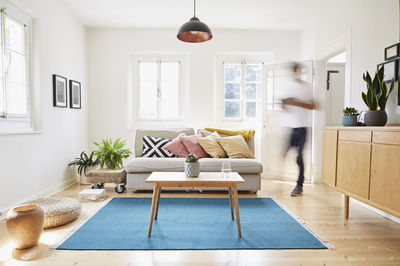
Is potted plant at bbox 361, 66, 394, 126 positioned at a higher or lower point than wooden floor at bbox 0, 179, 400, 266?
higher

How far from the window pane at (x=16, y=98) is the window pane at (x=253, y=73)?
12.0ft

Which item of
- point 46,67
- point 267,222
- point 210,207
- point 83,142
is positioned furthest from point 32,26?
point 267,222

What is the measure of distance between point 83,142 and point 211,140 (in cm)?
239

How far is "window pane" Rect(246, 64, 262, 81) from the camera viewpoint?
5.11 m

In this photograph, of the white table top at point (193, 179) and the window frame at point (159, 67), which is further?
the window frame at point (159, 67)

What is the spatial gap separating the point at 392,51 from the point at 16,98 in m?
3.99

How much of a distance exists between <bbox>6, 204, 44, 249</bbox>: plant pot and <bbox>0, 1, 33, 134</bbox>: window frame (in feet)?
3.70

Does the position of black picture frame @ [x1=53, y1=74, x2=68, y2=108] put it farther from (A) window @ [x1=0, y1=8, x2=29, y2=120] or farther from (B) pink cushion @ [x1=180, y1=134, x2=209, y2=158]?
(B) pink cushion @ [x1=180, y1=134, x2=209, y2=158]

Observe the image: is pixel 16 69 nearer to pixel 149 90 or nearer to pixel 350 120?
pixel 149 90

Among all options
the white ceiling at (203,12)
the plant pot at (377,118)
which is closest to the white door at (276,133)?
the white ceiling at (203,12)

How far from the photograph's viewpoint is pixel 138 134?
13.8ft

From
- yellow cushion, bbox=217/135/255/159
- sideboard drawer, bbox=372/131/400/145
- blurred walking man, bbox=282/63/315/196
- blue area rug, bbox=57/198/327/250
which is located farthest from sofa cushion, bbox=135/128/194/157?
sideboard drawer, bbox=372/131/400/145

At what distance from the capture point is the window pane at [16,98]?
282cm

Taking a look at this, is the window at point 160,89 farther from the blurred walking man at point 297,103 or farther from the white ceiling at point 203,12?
the blurred walking man at point 297,103
